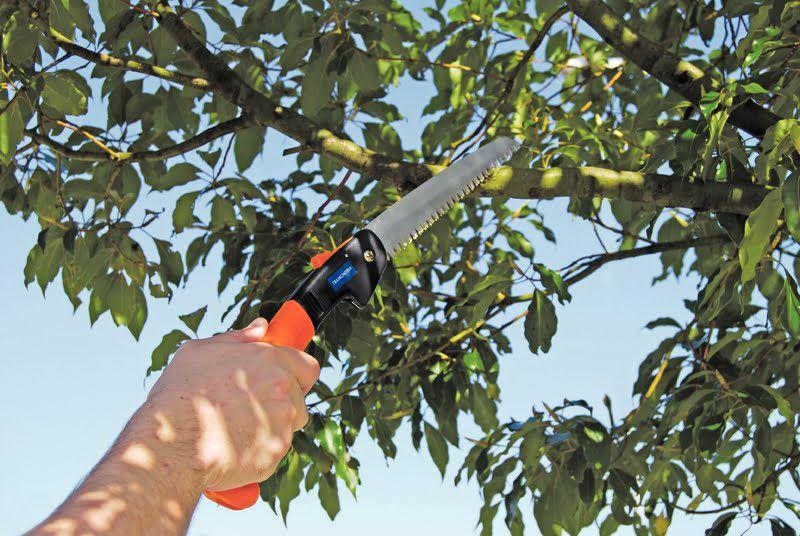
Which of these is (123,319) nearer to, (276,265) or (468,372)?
(276,265)

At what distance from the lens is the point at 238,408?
118 centimetres

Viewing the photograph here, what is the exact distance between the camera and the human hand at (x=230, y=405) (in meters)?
1.12

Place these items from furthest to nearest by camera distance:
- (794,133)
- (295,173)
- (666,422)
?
1. (295,173)
2. (666,422)
3. (794,133)

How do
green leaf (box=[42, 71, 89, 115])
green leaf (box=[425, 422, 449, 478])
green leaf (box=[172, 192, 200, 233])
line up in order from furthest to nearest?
green leaf (box=[425, 422, 449, 478])
green leaf (box=[172, 192, 200, 233])
green leaf (box=[42, 71, 89, 115])

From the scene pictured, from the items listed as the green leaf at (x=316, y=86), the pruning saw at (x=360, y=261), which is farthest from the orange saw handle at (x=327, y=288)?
the green leaf at (x=316, y=86)

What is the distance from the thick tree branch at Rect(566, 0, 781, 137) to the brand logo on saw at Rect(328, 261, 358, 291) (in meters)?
1.10

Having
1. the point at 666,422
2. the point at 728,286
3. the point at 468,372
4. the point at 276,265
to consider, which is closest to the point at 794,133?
the point at 728,286

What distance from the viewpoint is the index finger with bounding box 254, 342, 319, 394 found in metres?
1.31

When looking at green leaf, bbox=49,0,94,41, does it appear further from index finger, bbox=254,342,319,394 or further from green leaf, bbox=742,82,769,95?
green leaf, bbox=742,82,769,95

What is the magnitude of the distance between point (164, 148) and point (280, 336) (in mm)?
1517

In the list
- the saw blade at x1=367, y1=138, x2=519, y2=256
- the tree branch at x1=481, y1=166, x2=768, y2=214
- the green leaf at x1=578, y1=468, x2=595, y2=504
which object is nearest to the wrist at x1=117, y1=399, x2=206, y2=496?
the saw blade at x1=367, y1=138, x2=519, y2=256

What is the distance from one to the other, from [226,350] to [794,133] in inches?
47.3

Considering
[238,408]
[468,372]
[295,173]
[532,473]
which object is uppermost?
[295,173]

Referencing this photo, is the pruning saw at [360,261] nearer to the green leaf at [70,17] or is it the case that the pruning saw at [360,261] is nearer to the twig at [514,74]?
the twig at [514,74]
